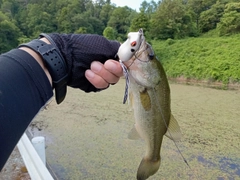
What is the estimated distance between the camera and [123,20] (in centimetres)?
2559

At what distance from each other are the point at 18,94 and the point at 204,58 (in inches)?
546

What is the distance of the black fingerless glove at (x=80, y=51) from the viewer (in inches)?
35.1

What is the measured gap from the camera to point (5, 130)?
1.81 ft

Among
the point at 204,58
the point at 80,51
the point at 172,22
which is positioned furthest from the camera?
the point at 172,22

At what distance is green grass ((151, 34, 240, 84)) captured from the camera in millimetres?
11582

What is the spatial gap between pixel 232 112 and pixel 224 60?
258 inches

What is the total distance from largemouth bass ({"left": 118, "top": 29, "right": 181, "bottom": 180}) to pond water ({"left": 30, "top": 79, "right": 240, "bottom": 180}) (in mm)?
2710

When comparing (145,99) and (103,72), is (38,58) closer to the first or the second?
(103,72)

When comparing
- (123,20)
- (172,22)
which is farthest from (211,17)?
(123,20)

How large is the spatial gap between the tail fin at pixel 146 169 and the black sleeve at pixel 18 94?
0.54 metres

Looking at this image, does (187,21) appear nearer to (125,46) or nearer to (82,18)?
(82,18)

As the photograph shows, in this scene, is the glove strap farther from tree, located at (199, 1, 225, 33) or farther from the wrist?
tree, located at (199, 1, 225, 33)

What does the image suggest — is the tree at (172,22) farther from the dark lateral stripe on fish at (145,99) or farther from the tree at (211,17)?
the dark lateral stripe on fish at (145,99)

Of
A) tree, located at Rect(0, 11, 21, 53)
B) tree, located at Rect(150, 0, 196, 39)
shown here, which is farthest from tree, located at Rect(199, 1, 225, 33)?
tree, located at Rect(0, 11, 21, 53)
